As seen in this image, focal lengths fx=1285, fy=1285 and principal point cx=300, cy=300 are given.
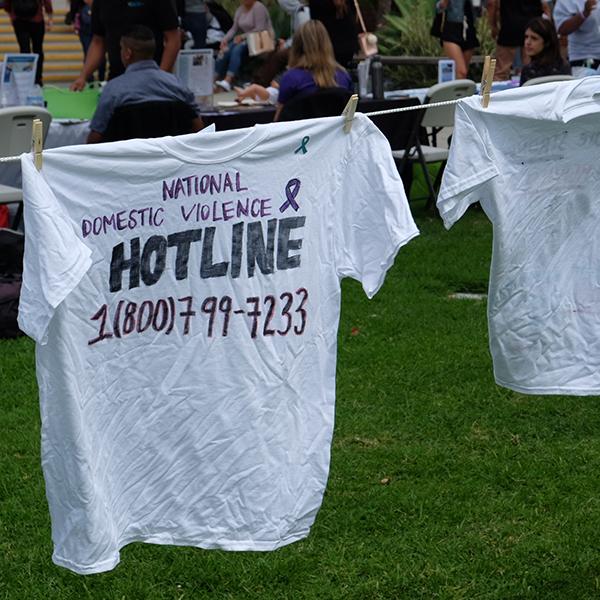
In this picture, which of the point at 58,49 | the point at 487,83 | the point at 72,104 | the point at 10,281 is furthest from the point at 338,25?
the point at 58,49

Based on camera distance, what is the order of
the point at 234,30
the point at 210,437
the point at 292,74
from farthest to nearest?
the point at 234,30 → the point at 292,74 → the point at 210,437

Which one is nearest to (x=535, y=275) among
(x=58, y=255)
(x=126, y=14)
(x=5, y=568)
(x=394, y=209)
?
(x=394, y=209)

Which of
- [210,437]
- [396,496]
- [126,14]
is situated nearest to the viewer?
[210,437]

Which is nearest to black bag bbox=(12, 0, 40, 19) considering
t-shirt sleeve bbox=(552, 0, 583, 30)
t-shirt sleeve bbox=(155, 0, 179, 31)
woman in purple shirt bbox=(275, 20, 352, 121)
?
t-shirt sleeve bbox=(155, 0, 179, 31)

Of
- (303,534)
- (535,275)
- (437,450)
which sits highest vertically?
(535,275)

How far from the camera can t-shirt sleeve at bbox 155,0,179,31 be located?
839 cm

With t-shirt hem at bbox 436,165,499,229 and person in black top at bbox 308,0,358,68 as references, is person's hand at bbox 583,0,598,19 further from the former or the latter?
t-shirt hem at bbox 436,165,499,229

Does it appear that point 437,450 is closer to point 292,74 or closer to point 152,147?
point 152,147

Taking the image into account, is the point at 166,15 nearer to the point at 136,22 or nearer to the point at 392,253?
the point at 136,22

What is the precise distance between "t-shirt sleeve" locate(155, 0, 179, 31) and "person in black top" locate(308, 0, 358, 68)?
2068 millimetres

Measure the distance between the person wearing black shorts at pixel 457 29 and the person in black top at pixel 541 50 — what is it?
8.63 feet

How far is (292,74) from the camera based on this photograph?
780 centimetres

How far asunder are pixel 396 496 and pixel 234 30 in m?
11.4

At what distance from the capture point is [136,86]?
23.4 feet
